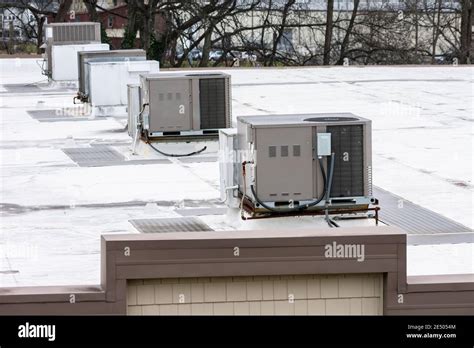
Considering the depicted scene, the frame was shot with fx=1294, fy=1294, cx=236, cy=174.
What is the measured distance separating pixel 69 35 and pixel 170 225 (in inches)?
944

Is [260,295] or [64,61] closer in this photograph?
[260,295]

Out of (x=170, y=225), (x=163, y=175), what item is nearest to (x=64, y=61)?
(x=163, y=175)

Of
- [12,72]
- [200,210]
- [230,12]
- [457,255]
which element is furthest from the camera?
[230,12]

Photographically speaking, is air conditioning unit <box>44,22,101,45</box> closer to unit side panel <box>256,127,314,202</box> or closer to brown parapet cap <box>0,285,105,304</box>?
unit side panel <box>256,127,314,202</box>

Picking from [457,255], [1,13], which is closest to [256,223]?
[457,255]

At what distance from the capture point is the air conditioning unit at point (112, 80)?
97.3ft

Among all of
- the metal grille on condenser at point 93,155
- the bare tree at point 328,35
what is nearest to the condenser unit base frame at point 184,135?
the metal grille on condenser at point 93,155

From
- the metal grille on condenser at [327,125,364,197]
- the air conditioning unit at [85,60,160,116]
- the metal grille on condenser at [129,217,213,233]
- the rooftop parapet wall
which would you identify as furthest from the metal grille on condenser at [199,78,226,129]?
Result: the rooftop parapet wall

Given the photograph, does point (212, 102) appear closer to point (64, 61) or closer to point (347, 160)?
point (347, 160)

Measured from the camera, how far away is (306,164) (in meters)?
15.4

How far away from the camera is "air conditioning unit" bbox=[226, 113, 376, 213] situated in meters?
15.4

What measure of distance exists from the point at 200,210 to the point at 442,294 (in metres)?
7.97

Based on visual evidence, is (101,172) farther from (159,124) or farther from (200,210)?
(200,210)
